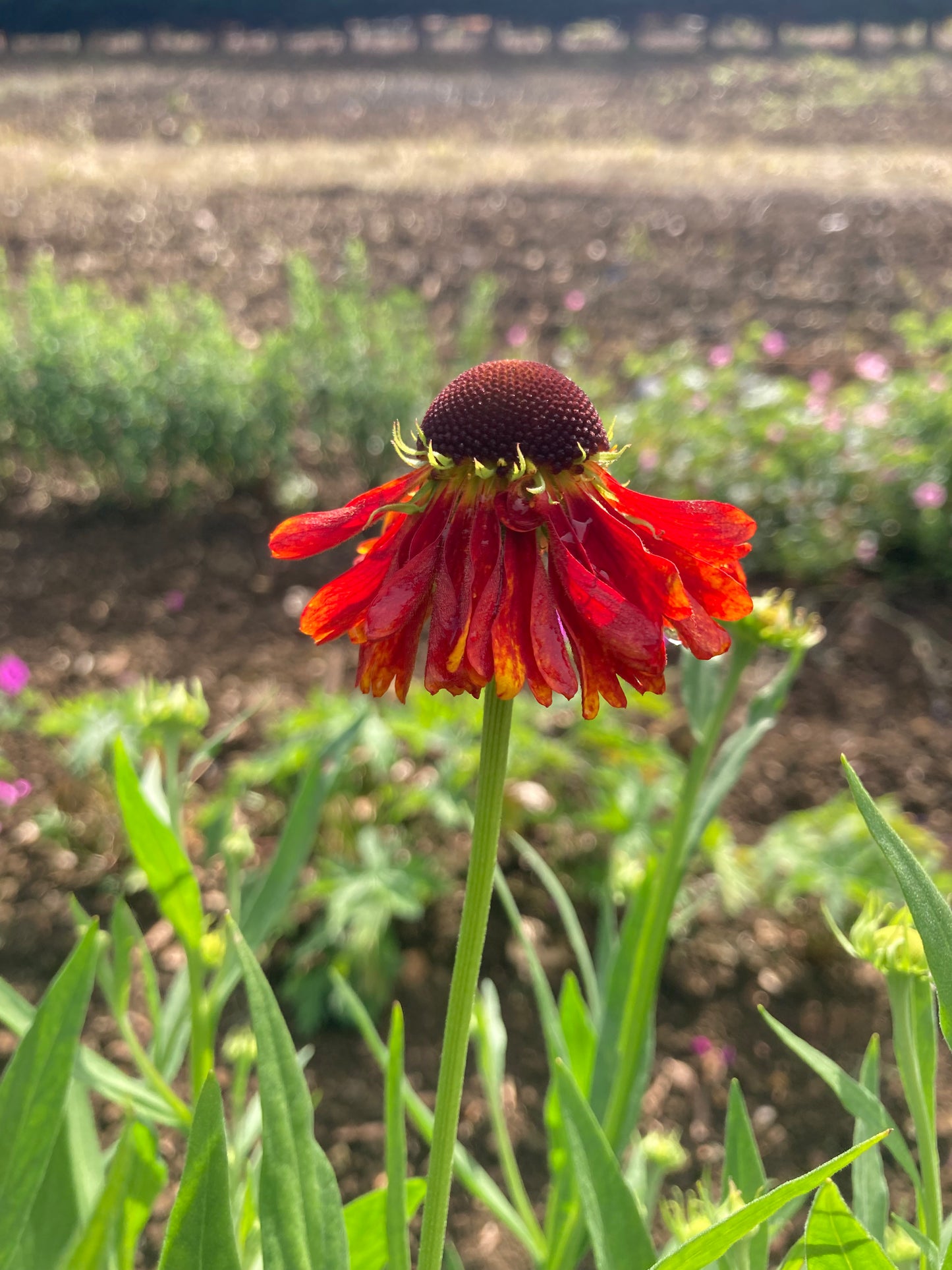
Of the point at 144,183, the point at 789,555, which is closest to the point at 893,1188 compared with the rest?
the point at 789,555

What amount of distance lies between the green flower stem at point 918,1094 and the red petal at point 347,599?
14.9 inches

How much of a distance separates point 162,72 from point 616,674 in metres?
16.1

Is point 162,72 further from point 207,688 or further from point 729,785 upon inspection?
point 729,785

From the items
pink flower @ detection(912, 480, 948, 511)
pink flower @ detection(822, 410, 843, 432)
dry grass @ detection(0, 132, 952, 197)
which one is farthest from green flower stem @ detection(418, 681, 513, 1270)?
dry grass @ detection(0, 132, 952, 197)

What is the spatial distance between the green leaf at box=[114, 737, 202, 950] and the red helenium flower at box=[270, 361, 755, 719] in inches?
11.4

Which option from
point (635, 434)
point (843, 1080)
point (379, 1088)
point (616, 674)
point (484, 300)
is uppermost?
point (616, 674)

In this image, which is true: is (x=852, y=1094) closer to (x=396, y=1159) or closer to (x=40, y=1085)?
(x=396, y=1159)

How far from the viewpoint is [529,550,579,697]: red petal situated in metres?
0.47

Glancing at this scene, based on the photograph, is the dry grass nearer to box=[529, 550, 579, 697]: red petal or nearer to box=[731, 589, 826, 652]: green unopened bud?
box=[731, 589, 826, 652]: green unopened bud

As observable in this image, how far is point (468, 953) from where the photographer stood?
521 millimetres

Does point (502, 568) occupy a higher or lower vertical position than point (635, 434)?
higher

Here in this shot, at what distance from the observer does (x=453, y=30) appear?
57.9 ft

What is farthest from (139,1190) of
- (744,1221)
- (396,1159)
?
(744,1221)

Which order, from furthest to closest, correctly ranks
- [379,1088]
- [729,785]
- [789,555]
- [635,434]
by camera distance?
[635,434] < [789,555] < [379,1088] < [729,785]
